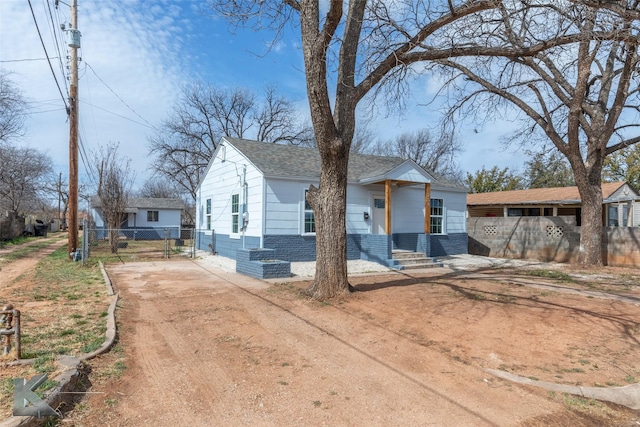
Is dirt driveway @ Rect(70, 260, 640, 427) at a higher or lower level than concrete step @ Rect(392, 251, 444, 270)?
lower

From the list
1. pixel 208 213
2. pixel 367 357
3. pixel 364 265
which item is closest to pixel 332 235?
pixel 367 357

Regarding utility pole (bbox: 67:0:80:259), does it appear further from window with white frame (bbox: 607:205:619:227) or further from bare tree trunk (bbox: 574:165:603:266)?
window with white frame (bbox: 607:205:619:227)

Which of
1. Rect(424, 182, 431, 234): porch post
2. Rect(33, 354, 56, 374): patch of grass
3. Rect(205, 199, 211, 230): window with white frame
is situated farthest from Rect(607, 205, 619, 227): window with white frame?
Rect(33, 354, 56, 374): patch of grass

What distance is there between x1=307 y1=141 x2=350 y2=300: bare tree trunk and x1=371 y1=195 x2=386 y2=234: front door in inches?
300

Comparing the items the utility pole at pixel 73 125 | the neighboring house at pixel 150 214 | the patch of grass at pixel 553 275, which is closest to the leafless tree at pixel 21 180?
the neighboring house at pixel 150 214

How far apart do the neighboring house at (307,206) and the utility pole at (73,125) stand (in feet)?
17.8

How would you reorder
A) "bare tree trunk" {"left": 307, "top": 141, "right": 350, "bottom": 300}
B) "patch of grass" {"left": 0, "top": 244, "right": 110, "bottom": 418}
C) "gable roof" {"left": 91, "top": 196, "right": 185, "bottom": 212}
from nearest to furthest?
"patch of grass" {"left": 0, "top": 244, "right": 110, "bottom": 418} → "bare tree trunk" {"left": 307, "top": 141, "right": 350, "bottom": 300} → "gable roof" {"left": 91, "top": 196, "right": 185, "bottom": 212}

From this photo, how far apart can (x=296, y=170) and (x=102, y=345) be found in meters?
10.0

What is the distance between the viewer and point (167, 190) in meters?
54.8

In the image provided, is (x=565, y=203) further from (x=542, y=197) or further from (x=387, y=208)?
(x=387, y=208)

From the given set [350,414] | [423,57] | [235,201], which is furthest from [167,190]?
[350,414]

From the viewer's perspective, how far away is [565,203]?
19.6 m

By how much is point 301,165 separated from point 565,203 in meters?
13.9

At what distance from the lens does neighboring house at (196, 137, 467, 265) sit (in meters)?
13.6
